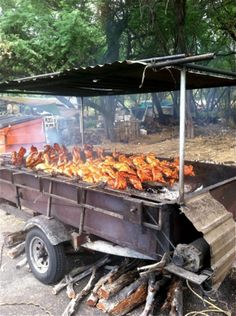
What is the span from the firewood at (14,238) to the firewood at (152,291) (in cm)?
249

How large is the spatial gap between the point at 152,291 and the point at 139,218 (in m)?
1.02

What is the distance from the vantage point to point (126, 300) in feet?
11.2

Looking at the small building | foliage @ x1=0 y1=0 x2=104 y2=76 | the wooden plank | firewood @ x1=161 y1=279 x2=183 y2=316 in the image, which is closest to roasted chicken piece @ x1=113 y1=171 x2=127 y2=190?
the wooden plank

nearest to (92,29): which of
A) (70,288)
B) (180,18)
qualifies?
(180,18)

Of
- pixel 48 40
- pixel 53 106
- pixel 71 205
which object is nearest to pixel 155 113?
pixel 53 106

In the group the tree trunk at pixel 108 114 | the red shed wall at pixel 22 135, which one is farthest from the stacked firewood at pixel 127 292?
the tree trunk at pixel 108 114

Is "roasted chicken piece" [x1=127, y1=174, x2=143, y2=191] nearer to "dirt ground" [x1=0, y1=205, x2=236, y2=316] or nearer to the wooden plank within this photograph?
the wooden plank

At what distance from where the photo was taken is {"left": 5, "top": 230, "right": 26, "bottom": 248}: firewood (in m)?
5.10

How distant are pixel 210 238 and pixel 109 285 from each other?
1.38 metres

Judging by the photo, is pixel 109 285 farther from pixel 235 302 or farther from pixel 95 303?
pixel 235 302

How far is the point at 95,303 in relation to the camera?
140 inches

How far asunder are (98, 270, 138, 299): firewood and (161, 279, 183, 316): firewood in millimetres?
477

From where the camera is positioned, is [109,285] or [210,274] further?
[109,285]

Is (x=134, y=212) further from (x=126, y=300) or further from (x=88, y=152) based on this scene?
(x=88, y=152)
